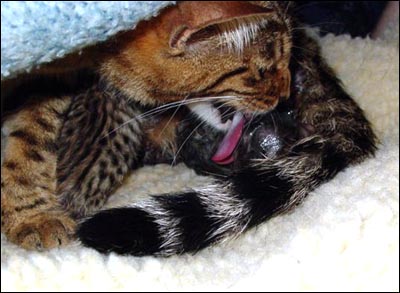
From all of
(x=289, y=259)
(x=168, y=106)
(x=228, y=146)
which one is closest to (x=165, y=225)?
(x=289, y=259)

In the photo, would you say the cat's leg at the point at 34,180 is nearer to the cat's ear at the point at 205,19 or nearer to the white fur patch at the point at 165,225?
the white fur patch at the point at 165,225

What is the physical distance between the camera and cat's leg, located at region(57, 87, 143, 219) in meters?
1.69

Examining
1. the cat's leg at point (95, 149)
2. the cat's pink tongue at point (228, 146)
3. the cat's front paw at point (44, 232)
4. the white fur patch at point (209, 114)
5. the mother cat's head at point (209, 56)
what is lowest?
the cat's front paw at point (44, 232)

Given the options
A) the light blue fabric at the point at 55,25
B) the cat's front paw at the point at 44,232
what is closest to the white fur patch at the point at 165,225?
the cat's front paw at the point at 44,232

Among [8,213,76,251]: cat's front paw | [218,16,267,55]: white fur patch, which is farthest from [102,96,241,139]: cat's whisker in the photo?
[8,213,76,251]: cat's front paw

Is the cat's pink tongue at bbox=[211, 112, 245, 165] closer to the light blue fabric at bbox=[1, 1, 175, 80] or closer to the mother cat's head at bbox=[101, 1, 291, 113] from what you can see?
the mother cat's head at bbox=[101, 1, 291, 113]

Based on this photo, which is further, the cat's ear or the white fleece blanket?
the cat's ear

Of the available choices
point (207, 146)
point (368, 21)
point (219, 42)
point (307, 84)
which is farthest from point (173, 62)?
point (368, 21)

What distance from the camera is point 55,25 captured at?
3.86 feet

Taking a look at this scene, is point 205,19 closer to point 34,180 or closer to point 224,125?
point 224,125

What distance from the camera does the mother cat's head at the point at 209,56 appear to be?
1.40 metres

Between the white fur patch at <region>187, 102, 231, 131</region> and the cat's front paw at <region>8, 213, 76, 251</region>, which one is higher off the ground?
the white fur patch at <region>187, 102, 231, 131</region>

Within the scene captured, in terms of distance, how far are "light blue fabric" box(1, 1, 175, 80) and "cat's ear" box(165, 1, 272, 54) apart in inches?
4.6

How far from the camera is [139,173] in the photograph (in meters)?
1.89
